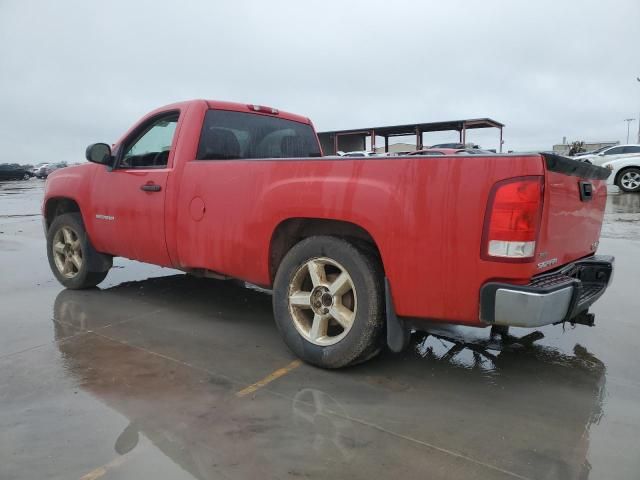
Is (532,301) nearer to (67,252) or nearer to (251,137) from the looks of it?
(251,137)

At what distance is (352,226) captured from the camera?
3203 mm

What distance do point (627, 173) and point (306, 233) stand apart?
1688 centimetres

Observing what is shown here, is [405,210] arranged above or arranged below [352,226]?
above

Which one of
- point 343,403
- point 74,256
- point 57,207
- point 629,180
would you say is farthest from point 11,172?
point 343,403

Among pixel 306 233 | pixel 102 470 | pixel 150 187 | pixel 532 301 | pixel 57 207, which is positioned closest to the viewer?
pixel 102 470

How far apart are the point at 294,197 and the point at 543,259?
60.2 inches

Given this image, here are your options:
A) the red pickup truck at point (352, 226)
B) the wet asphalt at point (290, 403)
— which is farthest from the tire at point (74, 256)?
the wet asphalt at point (290, 403)

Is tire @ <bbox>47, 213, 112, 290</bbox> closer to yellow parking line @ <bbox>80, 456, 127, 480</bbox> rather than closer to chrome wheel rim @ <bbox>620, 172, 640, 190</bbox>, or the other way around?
yellow parking line @ <bbox>80, 456, 127, 480</bbox>

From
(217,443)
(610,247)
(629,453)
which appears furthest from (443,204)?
(610,247)

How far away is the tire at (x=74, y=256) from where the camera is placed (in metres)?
5.21

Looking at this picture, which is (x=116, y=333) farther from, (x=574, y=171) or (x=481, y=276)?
(x=574, y=171)

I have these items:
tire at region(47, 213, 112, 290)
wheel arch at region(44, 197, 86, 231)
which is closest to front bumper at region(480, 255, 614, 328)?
tire at region(47, 213, 112, 290)

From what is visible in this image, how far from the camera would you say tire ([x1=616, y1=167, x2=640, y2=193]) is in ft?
54.5

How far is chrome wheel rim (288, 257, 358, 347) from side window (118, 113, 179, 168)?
177 cm
